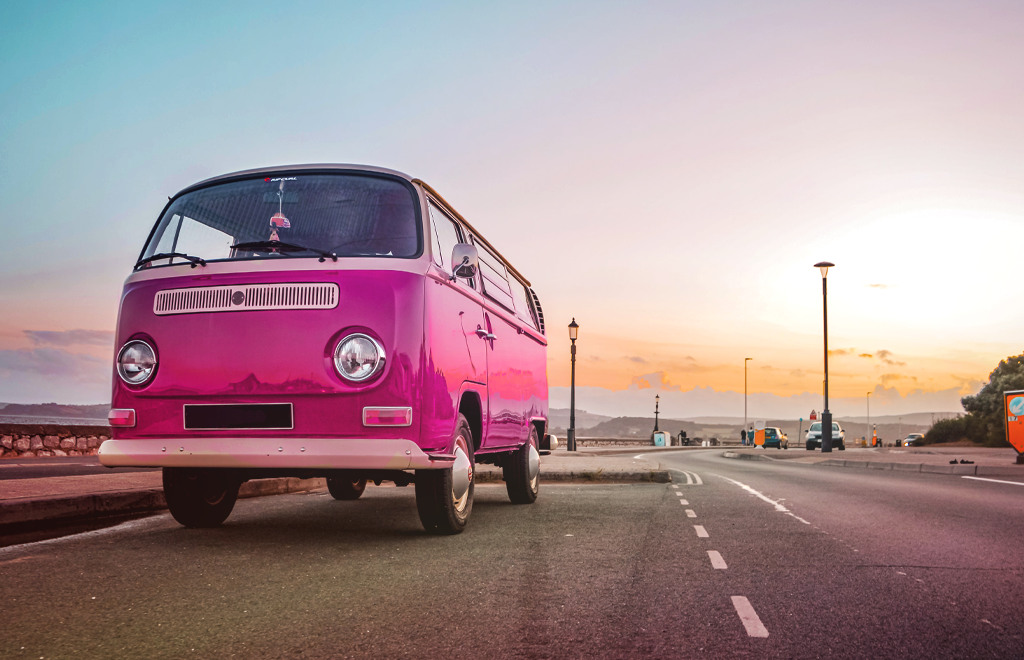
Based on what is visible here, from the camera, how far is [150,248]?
21.1 feet

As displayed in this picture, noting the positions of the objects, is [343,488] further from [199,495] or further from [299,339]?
[299,339]

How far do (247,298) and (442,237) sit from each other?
5.44ft

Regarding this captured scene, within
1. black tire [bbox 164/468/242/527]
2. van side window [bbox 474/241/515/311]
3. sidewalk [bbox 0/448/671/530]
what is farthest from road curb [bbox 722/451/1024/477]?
black tire [bbox 164/468/242/527]

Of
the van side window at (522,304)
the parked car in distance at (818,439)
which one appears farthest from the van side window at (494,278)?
the parked car in distance at (818,439)

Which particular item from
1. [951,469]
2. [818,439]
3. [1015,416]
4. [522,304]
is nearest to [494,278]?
[522,304]

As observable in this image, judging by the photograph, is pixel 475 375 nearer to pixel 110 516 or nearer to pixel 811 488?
pixel 110 516

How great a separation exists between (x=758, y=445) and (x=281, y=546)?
189 feet

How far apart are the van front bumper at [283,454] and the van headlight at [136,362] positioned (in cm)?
48

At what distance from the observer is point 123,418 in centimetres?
591

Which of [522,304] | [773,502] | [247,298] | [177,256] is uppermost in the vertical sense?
[522,304]

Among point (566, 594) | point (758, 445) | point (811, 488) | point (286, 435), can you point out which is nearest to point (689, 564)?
point (566, 594)

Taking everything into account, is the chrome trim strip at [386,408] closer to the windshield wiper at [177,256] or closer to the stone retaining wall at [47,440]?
the windshield wiper at [177,256]

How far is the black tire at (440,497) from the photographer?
641 cm

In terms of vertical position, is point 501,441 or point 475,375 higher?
point 475,375
